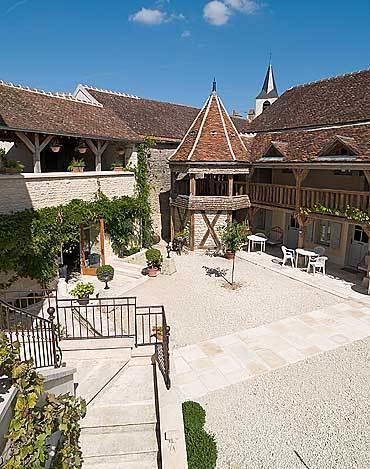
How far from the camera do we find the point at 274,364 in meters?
8.43

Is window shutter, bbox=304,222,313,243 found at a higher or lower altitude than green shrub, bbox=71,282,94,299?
higher

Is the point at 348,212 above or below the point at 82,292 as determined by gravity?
above

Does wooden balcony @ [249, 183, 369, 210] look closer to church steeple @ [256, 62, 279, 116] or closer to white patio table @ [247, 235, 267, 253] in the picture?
white patio table @ [247, 235, 267, 253]

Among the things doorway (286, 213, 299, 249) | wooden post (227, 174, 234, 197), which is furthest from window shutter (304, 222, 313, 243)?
wooden post (227, 174, 234, 197)

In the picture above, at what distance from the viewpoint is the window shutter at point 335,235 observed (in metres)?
16.5

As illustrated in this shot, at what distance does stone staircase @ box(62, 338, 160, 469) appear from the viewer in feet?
20.6

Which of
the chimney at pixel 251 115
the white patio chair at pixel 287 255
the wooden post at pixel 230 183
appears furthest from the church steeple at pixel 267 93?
the white patio chair at pixel 287 255

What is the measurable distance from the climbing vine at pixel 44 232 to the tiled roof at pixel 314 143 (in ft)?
28.7

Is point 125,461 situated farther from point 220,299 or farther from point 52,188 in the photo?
point 52,188

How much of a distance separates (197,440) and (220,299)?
680cm

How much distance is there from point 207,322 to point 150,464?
4960mm

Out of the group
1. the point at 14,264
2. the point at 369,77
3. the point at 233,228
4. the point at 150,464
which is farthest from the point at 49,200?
the point at 369,77

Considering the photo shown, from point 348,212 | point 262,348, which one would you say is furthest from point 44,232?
point 348,212

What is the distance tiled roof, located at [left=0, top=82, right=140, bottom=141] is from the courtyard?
735 centimetres
